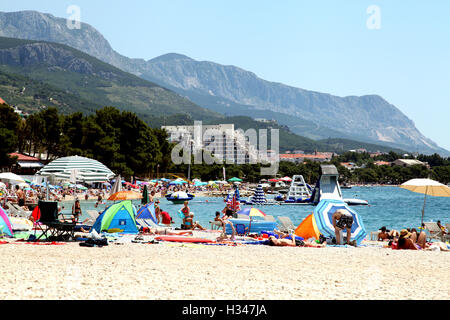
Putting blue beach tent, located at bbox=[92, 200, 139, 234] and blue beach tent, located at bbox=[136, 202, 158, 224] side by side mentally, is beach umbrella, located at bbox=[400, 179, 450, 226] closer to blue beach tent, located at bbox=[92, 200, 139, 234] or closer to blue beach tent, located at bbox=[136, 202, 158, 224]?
blue beach tent, located at bbox=[136, 202, 158, 224]

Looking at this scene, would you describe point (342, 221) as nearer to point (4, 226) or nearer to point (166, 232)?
point (166, 232)

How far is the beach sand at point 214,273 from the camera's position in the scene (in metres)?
7.70

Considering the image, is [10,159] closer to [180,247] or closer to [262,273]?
[180,247]

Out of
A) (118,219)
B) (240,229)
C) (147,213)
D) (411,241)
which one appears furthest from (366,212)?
(118,219)

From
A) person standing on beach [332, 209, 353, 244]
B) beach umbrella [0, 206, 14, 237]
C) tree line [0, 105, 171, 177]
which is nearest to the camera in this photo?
person standing on beach [332, 209, 353, 244]

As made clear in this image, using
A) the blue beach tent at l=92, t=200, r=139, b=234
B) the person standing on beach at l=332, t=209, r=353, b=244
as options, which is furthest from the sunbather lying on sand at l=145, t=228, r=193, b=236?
the person standing on beach at l=332, t=209, r=353, b=244

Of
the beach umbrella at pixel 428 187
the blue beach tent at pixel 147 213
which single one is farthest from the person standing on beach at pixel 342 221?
the blue beach tent at pixel 147 213

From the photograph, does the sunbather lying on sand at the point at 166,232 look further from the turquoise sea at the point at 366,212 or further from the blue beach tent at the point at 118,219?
the turquoise sea at the point at 366,212

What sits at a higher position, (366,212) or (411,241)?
(411,241)

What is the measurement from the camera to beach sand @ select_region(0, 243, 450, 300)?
7699mm

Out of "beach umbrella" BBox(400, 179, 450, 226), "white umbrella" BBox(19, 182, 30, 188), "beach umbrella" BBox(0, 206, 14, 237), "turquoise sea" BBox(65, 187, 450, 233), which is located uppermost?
"beach umbrella" BBox(400, 179, 450, 226)

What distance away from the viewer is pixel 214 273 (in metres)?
9.54

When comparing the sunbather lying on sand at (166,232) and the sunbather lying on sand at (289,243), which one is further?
the sunbather lying on sand at (166,232)
